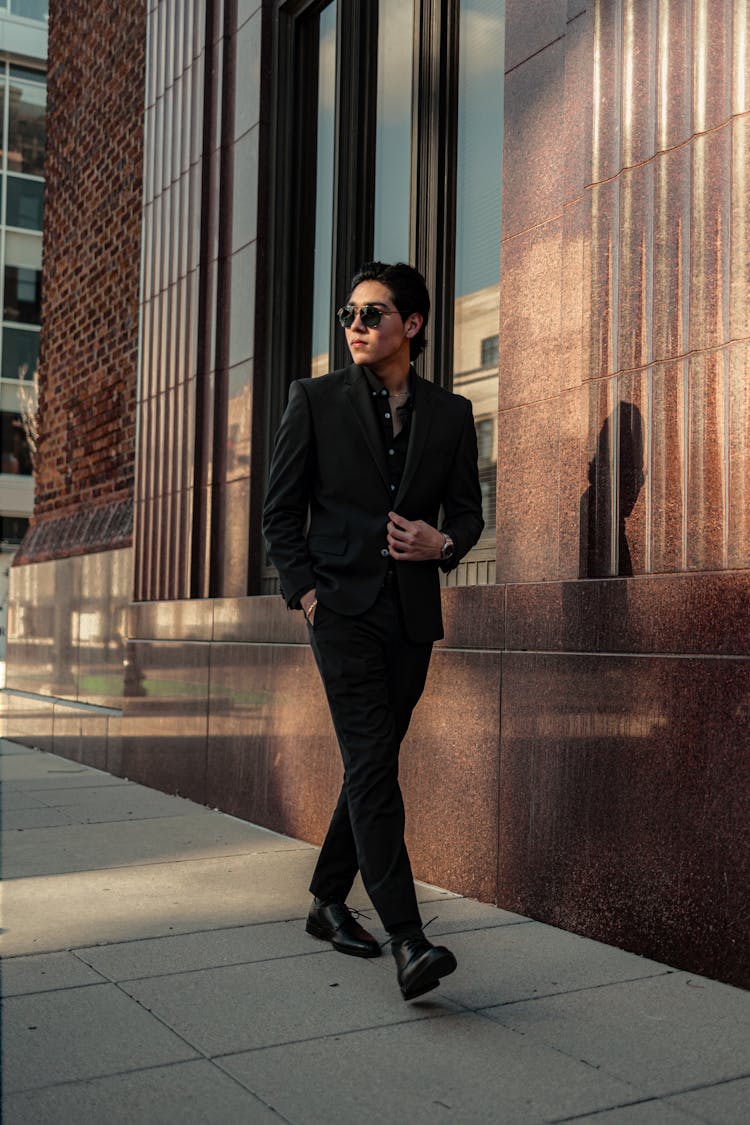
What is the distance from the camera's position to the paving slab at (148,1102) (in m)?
2.81

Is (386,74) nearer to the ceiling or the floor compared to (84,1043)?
nearer to the ceiling

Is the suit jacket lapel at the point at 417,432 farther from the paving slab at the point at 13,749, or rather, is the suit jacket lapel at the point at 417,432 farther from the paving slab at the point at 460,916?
the paving slab at the point at 13,749

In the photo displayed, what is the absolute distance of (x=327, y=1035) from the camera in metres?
3.38

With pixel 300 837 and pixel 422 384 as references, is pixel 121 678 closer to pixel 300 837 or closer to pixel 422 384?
pixel 300 837

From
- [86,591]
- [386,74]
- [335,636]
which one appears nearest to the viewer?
[335,636]

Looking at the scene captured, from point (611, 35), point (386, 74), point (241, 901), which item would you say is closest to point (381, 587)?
point (241, 901)

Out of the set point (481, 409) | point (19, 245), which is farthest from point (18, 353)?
point (481, 409)

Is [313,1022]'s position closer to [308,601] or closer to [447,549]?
[308,601]

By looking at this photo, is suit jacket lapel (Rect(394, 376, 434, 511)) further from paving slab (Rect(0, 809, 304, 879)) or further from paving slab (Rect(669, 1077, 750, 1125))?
paving slab (Rect(0, 809, 304, 879))

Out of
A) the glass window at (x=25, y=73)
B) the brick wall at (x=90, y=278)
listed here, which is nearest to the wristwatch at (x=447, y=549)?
the brick wall at (x=90, y=278)

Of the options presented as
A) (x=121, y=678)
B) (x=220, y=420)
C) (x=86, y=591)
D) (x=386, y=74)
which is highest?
(x=386, y=74)

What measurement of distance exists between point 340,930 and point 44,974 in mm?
958

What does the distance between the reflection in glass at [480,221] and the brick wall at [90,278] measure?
13.9ft

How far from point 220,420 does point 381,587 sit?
4.24m
